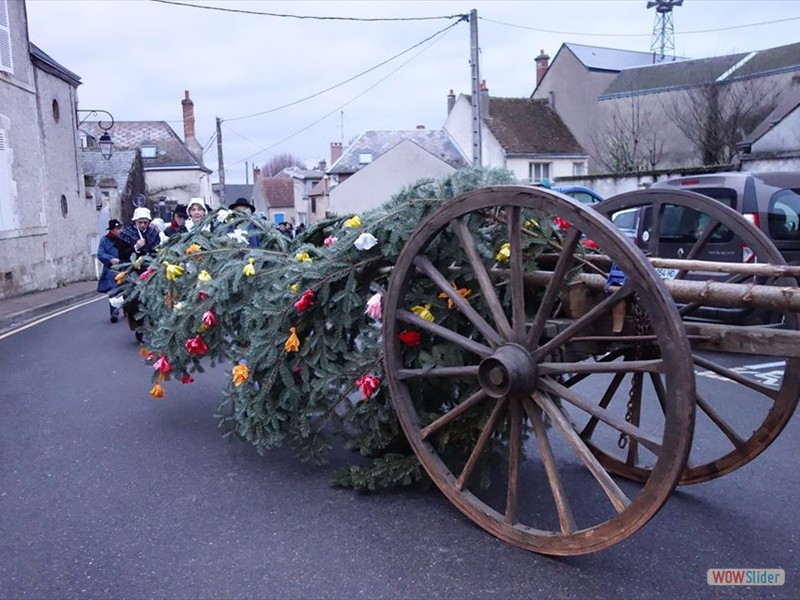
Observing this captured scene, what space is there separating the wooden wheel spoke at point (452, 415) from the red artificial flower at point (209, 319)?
5.99 ft

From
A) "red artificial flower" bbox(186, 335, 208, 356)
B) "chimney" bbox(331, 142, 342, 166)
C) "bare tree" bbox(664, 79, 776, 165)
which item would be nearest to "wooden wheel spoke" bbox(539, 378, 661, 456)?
"red artificial flower" bbox(186, 335, 208, 356)

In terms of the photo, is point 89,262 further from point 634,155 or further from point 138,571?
point 634,155

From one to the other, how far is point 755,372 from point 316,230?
495 cm

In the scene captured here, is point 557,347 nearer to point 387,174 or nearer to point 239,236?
point 239,236

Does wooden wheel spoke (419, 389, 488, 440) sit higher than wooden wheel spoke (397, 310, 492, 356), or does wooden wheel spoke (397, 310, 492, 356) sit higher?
wooden wheel spoke (397, 310, 492, 356)

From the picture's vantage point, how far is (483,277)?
11.4 ft

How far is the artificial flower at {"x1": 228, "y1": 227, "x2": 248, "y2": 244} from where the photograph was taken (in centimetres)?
543

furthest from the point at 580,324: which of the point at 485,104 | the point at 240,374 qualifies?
the point at 485,104

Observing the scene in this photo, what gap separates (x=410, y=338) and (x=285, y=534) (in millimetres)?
1212

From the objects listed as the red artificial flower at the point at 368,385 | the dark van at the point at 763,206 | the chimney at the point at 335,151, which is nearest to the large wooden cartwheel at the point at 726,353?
the red artificial flower at the point at 368,385

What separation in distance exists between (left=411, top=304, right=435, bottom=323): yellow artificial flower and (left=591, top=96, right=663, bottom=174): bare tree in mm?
29564

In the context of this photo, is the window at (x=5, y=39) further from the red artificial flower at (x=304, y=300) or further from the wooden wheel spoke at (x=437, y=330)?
the wooden wheel spoke at (x=437, y=330)

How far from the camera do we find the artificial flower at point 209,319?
482 cm

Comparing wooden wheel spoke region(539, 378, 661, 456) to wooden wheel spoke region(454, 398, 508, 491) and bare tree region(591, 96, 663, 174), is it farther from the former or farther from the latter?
bare tree region(591, 96, 663, 174)
